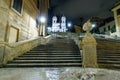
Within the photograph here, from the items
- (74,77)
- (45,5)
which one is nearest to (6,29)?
(74,77)

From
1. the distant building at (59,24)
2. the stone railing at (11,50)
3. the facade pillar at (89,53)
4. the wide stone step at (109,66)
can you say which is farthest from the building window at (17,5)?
the distant building at (59,24)

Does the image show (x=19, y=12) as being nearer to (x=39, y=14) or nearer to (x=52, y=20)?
(x=39, y=14)

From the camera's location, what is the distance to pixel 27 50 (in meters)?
9.02

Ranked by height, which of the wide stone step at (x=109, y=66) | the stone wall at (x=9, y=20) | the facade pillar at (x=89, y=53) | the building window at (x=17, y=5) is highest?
the building window at (x=17, y=5)

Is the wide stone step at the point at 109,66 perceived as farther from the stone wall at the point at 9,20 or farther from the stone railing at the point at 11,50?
the stone wall at the point at 9,20

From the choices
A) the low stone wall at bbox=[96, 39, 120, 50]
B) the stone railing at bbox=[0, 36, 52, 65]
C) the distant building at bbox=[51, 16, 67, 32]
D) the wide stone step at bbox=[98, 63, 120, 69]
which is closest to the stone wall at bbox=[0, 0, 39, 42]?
the stone railing at bbox=[0, 36, 52, 65]

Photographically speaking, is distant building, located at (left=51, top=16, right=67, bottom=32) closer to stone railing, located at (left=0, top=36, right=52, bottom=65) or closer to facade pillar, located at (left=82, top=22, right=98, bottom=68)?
stone railing, located at (left=0, top=36, right=52, bottom=65)

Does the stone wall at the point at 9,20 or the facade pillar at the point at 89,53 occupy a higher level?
the stone wall at the point at 9,20

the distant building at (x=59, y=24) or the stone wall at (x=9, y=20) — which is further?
the distant building at (x=59, y=24)

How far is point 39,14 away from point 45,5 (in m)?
1.79

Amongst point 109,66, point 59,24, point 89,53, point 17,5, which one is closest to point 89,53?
point 89,53

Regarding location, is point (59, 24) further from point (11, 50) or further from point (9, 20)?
point (11, 50)

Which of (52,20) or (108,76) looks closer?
(108,76)

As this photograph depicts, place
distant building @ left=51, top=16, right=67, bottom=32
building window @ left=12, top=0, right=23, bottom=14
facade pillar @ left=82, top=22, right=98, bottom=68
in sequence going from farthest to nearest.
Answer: distant building @ left=51, top=16, right=67, bottom=32, building window @ left=12, top=0, right=23, bottom=14, facade pillar @ left=82, top=22, right=98, bottom=68
